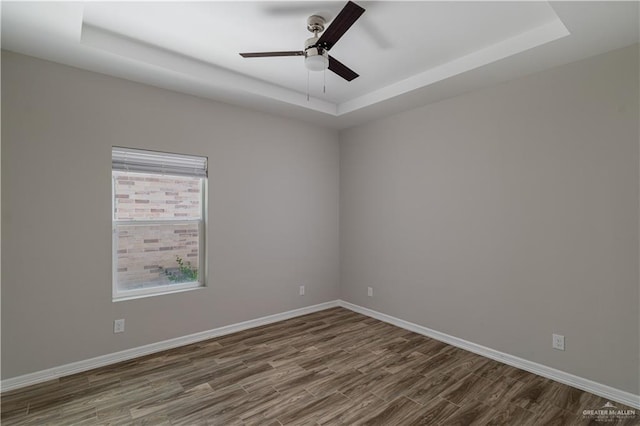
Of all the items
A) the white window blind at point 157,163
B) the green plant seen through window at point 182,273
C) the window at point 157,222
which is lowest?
the green plant seen through window at point 182,273

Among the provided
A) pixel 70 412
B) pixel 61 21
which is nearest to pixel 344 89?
pixel 61 21

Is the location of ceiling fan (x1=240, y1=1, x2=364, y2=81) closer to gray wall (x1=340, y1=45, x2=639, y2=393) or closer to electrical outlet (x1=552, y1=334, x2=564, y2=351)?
gray wall (x1=340, y1=45, x2=639, y2=393)

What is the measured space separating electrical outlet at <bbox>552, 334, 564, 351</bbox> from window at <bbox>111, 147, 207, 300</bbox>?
351 centimetres

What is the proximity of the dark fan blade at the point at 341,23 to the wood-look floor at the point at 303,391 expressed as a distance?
8.50 ft

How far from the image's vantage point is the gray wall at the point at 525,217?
246cm

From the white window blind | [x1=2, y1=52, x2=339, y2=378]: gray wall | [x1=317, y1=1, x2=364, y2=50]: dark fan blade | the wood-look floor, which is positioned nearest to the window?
the white window blind

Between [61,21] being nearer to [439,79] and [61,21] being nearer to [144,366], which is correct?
[144,366]

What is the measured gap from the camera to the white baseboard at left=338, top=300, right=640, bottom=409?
243 cm

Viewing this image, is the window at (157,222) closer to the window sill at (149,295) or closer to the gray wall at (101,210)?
the window sill at (149,295)

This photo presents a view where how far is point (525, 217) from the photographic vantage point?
2951 millimetres

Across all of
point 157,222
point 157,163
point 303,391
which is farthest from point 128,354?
point 157,163

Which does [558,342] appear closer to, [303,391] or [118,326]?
[303,391]

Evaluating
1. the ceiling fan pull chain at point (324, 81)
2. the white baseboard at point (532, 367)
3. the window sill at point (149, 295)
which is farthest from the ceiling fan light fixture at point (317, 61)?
the white baseboard at point (532, 367)

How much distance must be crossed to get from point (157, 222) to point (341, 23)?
105 inches
